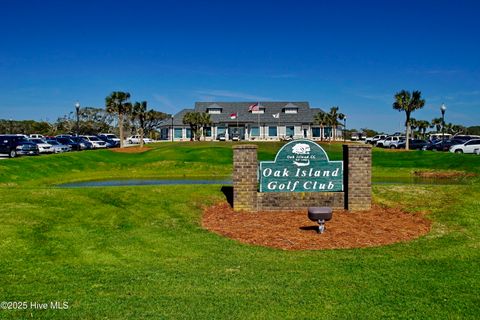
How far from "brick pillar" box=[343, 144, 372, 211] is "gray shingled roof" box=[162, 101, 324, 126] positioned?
66.2m

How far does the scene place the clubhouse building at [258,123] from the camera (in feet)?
263

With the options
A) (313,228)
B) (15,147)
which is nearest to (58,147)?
(15,147)

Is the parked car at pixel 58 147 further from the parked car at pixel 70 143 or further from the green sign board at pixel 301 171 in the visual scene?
the green sign board at pixel 301 171

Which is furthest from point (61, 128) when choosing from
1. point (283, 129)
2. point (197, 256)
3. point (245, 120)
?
point (197, 256)

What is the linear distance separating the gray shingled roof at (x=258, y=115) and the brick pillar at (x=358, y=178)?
217ft

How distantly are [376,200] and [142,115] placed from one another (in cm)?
4483

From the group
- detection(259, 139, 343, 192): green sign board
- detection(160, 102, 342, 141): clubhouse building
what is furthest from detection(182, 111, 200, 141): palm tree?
detection(259, 139, 343, 192): green sign board

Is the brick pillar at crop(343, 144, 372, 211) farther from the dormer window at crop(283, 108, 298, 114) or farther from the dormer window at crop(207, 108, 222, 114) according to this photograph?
the dormer window at crop(207, 108, 222, 114)

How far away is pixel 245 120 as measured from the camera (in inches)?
Result: 3214

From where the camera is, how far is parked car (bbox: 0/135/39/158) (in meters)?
38.0

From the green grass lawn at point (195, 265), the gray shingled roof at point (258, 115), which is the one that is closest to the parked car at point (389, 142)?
the gray shingled roof at point (258, 115)

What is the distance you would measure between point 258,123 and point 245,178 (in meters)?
67.1

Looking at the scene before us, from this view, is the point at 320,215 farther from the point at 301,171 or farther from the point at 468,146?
the point at 468,146

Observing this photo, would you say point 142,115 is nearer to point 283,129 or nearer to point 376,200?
point 283,129
